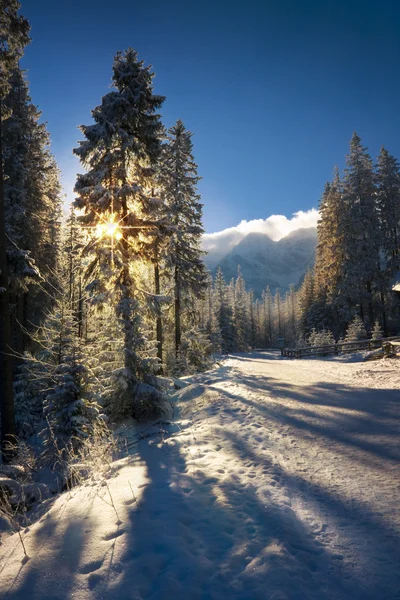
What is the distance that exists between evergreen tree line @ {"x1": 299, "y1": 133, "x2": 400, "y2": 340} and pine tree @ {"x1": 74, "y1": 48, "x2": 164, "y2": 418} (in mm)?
27267

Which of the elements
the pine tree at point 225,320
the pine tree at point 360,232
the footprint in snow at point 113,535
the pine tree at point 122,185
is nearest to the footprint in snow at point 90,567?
the footprint in snow at point 113,535

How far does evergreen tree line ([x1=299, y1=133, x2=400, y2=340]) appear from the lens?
108 feet

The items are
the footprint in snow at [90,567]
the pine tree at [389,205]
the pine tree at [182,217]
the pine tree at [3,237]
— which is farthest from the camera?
the pine tree at [389,205]

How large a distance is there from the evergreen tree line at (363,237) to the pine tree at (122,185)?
89.5ft

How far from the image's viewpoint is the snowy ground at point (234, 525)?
116 inches

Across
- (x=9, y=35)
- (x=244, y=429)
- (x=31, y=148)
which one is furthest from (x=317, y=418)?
(x=31, y=148)

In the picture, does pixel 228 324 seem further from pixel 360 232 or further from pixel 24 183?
pixel 24 183

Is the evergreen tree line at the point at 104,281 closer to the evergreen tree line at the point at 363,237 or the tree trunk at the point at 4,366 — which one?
the tree trunk at the point at 4,366

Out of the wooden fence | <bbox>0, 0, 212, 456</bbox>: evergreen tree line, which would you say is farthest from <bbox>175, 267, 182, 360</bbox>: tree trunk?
the wooden fence

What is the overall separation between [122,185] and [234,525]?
413 inches

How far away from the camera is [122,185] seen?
1110 centimetres

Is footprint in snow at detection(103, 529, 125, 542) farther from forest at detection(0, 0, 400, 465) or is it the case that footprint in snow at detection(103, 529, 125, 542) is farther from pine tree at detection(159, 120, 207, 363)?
pine tree at detection(159, 120, 207, 363)

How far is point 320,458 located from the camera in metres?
5.79

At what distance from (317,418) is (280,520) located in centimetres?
468
